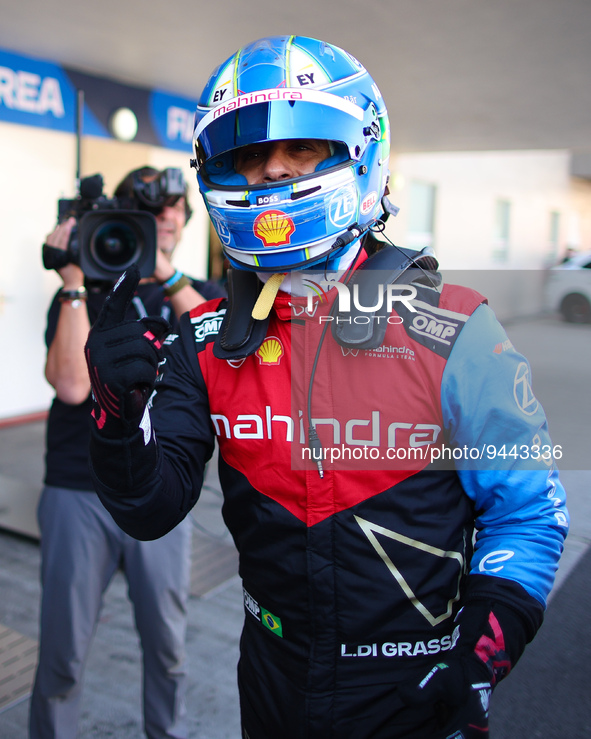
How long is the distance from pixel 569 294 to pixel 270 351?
19.6 inches

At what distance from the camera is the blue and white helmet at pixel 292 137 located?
43.9 inches

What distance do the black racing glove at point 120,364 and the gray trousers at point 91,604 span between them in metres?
1.08

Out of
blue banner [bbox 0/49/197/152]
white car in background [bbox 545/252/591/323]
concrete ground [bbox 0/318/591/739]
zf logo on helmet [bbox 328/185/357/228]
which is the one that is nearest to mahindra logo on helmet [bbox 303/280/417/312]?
zf logo on helmet [bbox 328/185/357/228]

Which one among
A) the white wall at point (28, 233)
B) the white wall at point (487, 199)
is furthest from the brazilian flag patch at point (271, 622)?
the white wall at point (487, 199)

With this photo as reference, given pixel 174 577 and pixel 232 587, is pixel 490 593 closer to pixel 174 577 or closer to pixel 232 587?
pixel 174 577

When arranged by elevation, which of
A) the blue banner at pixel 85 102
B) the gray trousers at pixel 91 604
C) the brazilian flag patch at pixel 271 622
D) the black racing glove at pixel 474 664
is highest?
the blue banner at pixel 85 102

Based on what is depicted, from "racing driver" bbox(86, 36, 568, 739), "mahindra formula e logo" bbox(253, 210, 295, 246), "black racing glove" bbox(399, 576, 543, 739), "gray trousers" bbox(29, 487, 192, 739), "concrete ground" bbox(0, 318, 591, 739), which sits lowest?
"concrete ground" bbox(0, 318, 591, 739)

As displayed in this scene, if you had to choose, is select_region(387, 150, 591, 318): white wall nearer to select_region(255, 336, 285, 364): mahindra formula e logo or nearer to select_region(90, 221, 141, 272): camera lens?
select_region(90, 221, 141, 272): camera lens

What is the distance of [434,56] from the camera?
5.08 m

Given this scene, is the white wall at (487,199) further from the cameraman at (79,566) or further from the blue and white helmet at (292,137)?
the blue and white helmet at (292,137)

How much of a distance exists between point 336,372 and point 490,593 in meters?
0.41

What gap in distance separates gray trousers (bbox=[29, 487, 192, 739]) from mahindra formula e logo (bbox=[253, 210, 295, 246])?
1.14 metres

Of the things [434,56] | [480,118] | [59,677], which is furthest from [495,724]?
[480,118]

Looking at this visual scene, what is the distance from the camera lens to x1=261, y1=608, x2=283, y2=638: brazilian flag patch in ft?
3.75
